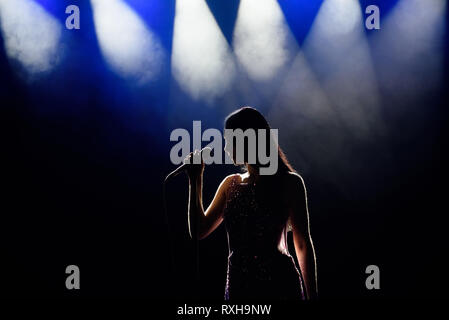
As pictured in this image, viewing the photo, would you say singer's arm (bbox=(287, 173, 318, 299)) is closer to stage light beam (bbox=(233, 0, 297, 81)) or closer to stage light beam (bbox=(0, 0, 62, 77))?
stage light beam (bbox=(233, 0, 297, 81))

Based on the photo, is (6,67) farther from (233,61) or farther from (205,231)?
(205,231)

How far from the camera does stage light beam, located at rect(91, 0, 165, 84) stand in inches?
115

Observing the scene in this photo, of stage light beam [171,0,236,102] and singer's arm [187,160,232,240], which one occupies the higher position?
stage light beam [171,0,236,102]

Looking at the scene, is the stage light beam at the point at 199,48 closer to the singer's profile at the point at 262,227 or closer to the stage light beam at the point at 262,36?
the stage light beam at the point at 262,36

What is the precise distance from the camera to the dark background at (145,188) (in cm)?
292

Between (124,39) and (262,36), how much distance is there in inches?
45.2

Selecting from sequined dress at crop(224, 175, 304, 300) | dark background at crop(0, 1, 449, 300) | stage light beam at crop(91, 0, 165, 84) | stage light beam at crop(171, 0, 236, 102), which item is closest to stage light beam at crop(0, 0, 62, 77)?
dark background at crop(0, 1, 449, 300)

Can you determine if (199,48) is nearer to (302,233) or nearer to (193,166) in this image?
(193,166)

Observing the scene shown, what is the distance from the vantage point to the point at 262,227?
141 centimetres

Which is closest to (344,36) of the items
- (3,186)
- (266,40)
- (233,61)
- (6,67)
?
(266,40)

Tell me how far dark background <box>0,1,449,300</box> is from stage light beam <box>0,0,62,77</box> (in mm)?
90

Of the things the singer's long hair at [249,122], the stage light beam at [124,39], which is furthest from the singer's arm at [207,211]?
the stage light beam at [124,39]

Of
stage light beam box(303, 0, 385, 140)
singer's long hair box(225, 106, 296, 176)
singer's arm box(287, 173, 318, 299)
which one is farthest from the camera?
stage light beam box(303, 0, 385, 140)

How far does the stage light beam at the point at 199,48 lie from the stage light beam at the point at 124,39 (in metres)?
0.17
